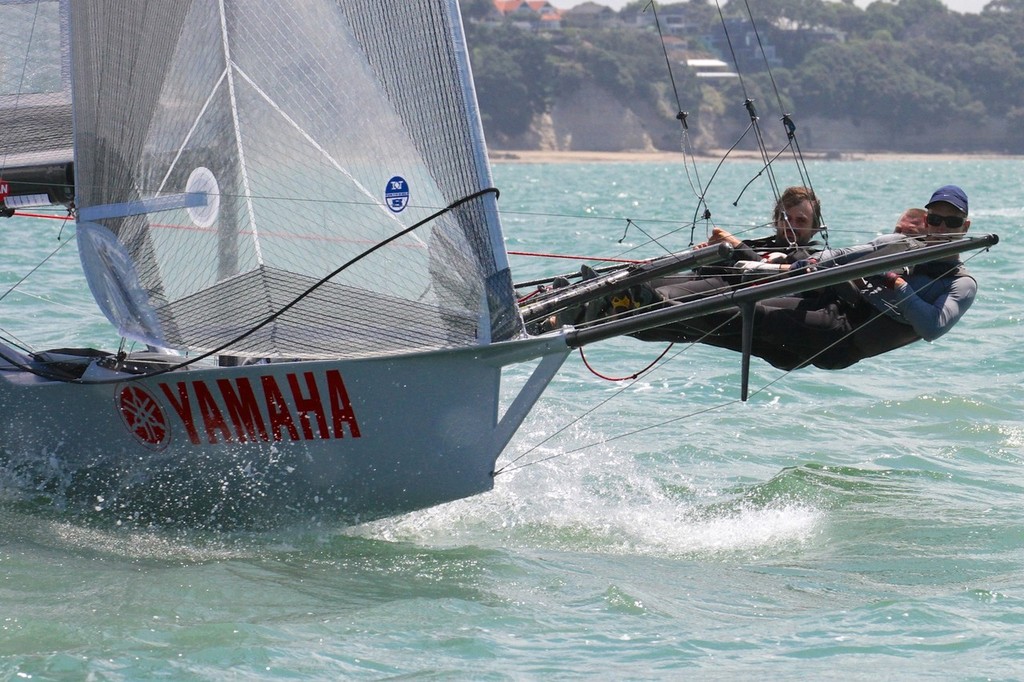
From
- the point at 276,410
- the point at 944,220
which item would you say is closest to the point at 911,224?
the point at 944,220

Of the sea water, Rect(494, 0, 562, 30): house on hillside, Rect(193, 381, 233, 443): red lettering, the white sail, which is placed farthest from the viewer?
Rect(494, 0, 562, 30): house on hillside

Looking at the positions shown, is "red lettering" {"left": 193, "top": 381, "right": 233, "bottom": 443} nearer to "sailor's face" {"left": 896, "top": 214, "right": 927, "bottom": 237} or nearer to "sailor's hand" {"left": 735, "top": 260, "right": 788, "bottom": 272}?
"sailor's hand" {"left": 735, "top": 260, "right": 788, "bottom": 272}

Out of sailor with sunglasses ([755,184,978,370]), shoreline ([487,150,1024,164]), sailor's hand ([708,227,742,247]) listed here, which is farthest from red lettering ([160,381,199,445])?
shoreline ([487,150,1024,164])

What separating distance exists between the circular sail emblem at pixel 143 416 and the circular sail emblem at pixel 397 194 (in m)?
1.07

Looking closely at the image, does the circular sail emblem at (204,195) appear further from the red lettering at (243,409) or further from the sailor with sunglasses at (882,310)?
the sailor with sunglasses at (882,310)

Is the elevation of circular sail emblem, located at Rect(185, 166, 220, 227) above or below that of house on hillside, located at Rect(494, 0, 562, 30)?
below

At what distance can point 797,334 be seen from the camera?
5102 millimetres

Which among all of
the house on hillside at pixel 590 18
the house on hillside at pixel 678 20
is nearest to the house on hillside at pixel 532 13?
the house on hillside at pixel 590 18

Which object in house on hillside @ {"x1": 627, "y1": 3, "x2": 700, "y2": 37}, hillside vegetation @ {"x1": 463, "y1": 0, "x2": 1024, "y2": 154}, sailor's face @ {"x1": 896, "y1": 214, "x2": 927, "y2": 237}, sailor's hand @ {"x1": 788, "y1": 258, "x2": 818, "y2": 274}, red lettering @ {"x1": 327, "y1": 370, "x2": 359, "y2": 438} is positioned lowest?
red lettering @ {"x1": 327, "y1": 370, "x2": 359, "y2": 438}

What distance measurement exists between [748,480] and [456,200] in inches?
89.7

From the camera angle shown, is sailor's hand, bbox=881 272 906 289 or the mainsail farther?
sailor's hand, bbox=881 272 906 289

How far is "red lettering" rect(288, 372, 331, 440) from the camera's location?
4410 millimetres

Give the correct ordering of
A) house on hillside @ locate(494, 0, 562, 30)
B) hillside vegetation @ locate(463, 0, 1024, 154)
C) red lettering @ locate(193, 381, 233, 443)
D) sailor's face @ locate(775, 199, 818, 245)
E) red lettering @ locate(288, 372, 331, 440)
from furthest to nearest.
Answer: house on hillside @ locate(494, 0, 562, 30)
hillside vegetation @ locate(463, 0, 1024, 154)
sailor's face @ locate(775, 199, 818, 245)
red lettering @ locate(193, 381, 233, 443)
red lettering @ locate(288, 372, 331, 440)

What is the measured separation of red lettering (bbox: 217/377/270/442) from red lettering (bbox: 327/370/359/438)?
245mm
